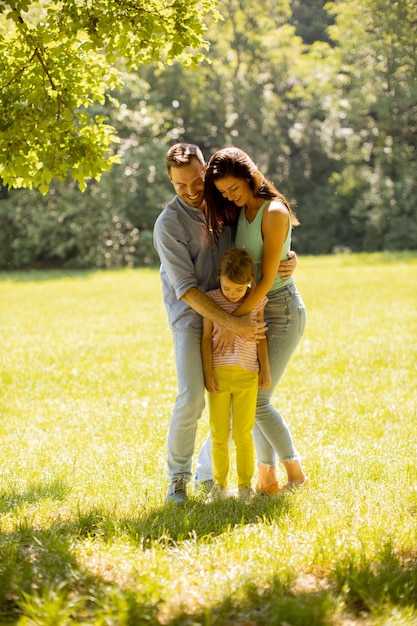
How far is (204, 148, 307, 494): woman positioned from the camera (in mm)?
4023

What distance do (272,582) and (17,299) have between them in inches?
559

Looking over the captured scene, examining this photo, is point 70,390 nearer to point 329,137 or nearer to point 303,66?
point 303,66

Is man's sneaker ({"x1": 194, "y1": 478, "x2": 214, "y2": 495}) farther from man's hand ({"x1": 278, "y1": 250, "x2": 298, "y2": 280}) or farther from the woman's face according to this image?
the woman's face

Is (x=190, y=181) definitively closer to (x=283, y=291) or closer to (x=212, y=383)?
(x=283, y=291)

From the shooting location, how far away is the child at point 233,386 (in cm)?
436

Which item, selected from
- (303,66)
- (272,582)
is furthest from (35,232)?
(272,582)

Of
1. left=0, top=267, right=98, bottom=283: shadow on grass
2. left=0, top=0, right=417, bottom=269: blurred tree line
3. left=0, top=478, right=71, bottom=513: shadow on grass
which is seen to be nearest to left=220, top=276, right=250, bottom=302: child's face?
left=0, top=478, right=71, bottom=513: shadow on grass

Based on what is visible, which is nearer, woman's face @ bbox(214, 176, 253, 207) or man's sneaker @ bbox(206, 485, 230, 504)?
woman's face @ bbox(214, 176, 253, 207)

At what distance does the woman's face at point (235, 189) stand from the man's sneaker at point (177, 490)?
5.59ft

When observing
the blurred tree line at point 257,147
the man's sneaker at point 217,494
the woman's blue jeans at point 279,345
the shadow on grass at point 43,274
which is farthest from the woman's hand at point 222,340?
the shadow on grass at point 43,274

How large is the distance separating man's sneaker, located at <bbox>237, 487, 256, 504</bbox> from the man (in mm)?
330

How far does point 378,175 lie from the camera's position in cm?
2734

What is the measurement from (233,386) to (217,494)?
688 mm

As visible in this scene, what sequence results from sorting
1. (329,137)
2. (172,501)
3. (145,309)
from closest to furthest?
(172,501)
(145,309)
(329,137)
